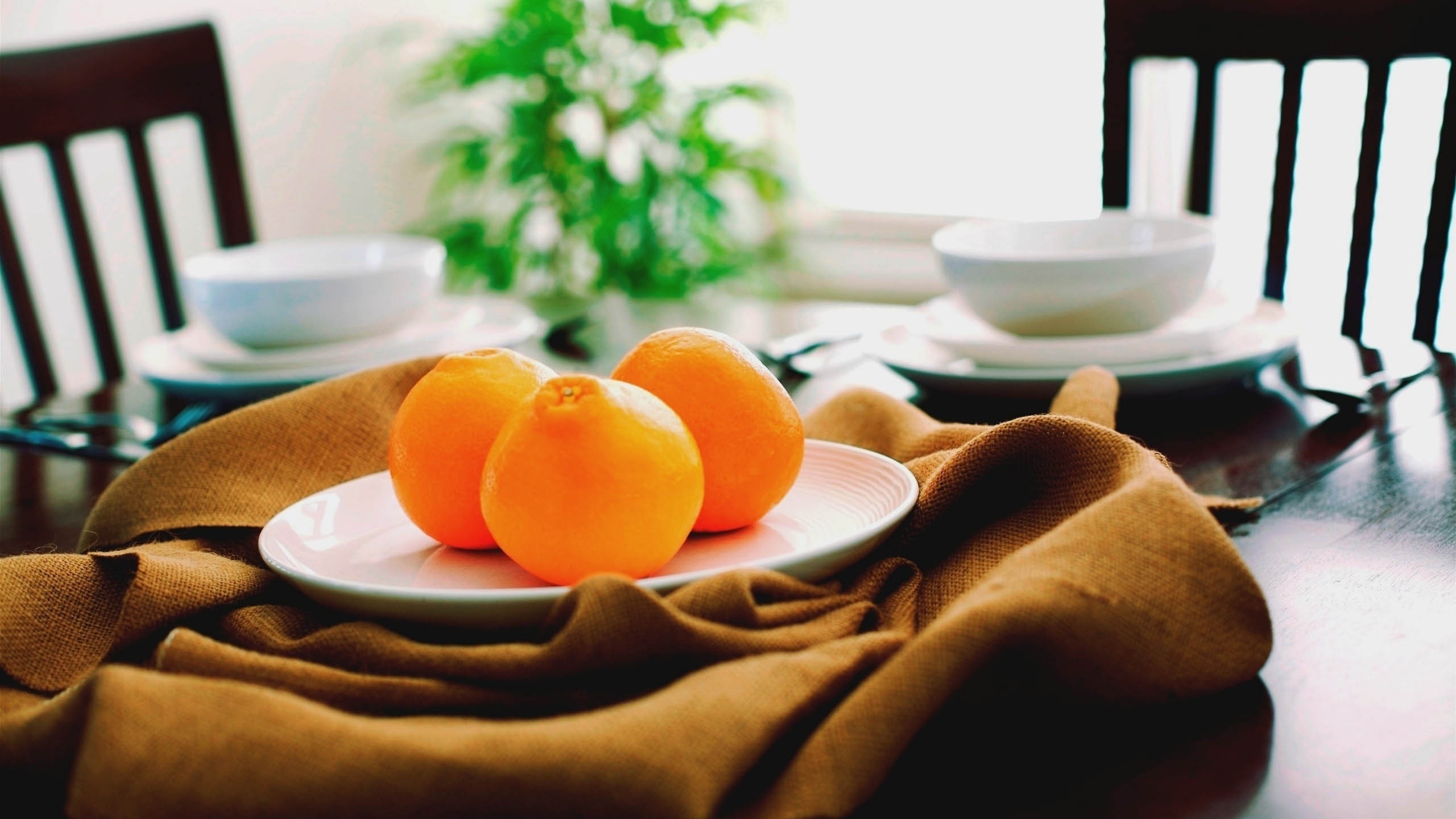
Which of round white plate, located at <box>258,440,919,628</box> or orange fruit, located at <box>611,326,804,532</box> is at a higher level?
orange fruit, located at <box>611,326,804,532</box>

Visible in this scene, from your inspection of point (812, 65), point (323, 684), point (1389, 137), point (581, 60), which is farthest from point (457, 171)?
point (323, 684)

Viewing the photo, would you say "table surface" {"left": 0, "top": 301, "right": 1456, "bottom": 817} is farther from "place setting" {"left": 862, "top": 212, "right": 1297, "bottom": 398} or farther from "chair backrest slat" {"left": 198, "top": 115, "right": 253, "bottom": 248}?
"chair backrest slat" {"left": 198, "top": 115, "right": 253, "bottom": 248}

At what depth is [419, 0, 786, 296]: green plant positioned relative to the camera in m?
2.80

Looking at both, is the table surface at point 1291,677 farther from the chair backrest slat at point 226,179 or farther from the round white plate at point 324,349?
the chair backrest slat at point 226,179

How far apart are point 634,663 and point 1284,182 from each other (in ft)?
3.66

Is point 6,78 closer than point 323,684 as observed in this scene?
No

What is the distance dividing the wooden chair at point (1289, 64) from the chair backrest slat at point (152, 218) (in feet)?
3.69

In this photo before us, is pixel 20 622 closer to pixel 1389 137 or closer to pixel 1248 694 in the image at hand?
pixel 1248 694

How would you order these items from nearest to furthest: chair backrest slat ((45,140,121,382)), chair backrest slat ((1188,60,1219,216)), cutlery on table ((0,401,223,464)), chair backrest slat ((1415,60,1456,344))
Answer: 1. cutlery on table ((0,401,223,464))
2. chair backrest slat ((1415,60,1456,344))
3. chair backrest slat ((1188,60,1219,216))
4. chair backrest slat ((45,140,121,382))

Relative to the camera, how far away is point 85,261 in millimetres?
1513

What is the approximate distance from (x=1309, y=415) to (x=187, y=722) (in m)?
0.75

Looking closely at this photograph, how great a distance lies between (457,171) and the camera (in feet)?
9.70

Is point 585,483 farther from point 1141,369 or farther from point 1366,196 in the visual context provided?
point 1366,196

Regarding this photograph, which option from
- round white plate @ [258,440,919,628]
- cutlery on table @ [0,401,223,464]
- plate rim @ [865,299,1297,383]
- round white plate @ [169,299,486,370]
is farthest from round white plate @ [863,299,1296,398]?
cutlery on table @ [0,401,223,464]
